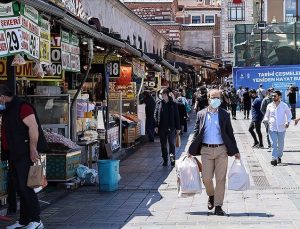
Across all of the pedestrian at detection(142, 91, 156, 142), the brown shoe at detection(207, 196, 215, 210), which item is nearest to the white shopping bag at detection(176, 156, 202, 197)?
the brown shoe at detection(207, 196, 215, 210)

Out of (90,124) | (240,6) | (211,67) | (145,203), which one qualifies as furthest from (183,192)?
(240,6)

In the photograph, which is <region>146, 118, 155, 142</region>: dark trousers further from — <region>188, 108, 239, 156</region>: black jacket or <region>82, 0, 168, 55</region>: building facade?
<region>188, 108, 239, 156</region>: black jacket

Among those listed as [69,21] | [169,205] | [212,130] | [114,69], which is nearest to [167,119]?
[114,69]

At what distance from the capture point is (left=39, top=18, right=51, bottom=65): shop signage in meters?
9.94

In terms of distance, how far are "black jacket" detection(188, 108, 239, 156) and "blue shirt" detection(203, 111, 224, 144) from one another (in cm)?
5

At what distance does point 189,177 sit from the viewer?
9.33 metres

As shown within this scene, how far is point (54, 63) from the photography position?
11938 millimetres

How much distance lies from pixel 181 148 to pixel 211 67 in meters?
31.1

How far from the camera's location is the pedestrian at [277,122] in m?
14.6

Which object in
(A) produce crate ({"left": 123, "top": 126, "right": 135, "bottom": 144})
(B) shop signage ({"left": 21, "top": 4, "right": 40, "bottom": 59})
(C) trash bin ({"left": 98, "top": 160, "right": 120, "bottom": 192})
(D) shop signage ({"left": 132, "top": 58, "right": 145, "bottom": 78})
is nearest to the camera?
(B) shop signage ({"left": 21, "top": 4, "right": 40, "bottom": 59})

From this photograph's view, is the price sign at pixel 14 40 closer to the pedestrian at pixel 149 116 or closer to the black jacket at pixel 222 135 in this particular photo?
the black jacket at pixel 222 135

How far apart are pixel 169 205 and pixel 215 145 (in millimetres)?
1424

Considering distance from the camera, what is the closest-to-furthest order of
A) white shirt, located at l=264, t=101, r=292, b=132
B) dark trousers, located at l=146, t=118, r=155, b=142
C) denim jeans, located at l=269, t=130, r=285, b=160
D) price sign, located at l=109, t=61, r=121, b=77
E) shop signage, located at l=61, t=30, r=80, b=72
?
shop signage, located at l=61, t=30, r=80, b=72 < white shirt, located at l=264, t=101, r=292, b=132 < denim jeans, located at l=269, t=130, r=285, b=160 < price sign, located at l=109, t=61, r=121, b=77 < dark trousers, located at l=146, t=118, r=155, b=142

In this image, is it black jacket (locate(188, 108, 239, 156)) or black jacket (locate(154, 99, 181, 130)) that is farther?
black jacket (locate(154, 99, 181, 130))
